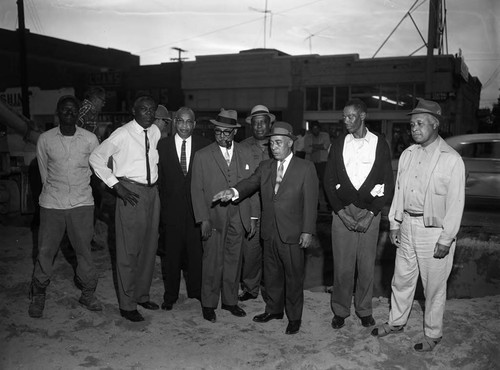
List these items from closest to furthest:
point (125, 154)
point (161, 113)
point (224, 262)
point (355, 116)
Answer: point (355, 116), point (125, 154), point (224, 262), point (161, 113)

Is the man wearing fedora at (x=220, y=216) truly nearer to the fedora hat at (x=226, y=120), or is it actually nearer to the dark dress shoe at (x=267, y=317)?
the fedora hat at (x=226, y=120)

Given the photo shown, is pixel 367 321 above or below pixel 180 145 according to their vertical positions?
below

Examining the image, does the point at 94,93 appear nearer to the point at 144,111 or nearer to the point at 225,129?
the point at 144,111

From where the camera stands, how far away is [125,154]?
4.98m

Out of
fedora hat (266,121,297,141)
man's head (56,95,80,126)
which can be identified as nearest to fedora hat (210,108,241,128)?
fedora hat (266,121,297,141)

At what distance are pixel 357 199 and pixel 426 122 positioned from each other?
0.99 m

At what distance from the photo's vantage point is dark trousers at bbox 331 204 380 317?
480 cm

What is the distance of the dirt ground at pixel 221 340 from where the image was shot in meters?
4.09

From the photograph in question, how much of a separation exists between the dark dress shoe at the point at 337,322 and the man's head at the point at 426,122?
194cm

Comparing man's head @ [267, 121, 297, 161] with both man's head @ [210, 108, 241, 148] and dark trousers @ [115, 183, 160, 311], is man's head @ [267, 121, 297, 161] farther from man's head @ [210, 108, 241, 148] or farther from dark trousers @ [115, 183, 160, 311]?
dark trousers @ [115, 183, 160, 311]

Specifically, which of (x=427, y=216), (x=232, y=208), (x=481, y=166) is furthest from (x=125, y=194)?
(x=481, y=166)

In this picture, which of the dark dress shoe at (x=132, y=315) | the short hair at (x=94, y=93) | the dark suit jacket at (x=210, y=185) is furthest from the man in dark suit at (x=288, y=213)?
the short hair at (x=94, y=93)

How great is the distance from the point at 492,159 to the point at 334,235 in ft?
17.7

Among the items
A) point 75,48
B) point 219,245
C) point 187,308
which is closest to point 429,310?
point 219,245
